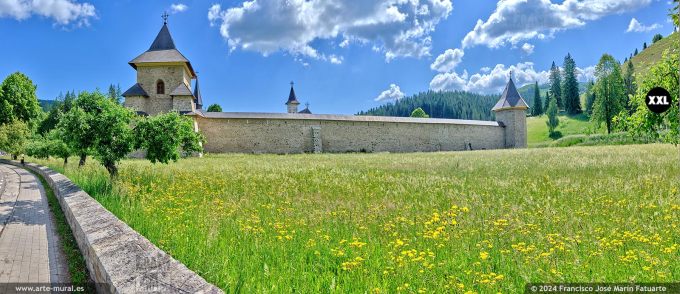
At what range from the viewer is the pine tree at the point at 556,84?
270ft

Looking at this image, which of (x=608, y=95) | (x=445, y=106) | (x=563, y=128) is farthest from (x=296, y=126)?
(x=445, y=106)

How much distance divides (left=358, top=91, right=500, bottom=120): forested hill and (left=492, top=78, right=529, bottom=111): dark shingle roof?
61.7m

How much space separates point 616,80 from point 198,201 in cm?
4760

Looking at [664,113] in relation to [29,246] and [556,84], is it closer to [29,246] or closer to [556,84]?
[29,246]

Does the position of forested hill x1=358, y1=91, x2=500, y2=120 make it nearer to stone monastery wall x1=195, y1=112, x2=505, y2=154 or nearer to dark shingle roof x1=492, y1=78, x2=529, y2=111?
dark shingle roof x1=492, y1=78, x2=529, y2=111

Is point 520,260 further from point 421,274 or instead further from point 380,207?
point 380,207

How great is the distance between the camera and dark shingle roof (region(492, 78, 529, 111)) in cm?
5042

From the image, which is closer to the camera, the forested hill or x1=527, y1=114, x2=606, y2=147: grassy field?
x1=527, y1=114, x2=606, y2=147: grassy field

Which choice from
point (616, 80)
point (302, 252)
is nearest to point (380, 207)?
point (302, 252)

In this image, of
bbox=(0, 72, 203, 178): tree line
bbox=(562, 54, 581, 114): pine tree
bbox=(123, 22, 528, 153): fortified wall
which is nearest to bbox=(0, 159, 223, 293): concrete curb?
bbox=(0, 72, 203, 178): tree line

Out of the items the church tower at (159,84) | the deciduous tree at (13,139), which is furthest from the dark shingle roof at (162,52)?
the deciduous tree at (13,139)

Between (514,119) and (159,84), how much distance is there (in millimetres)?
41870

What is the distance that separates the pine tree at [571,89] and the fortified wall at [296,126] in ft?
88.2

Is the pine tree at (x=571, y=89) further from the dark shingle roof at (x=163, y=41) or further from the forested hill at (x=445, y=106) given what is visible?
the dark shingle roof at (x=163, y=41)
